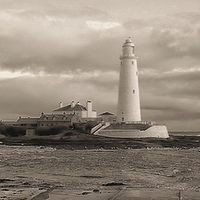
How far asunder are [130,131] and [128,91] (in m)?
6.47

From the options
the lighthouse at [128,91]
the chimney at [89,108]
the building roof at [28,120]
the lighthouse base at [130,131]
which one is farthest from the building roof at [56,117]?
the lighthouse at [128,91]

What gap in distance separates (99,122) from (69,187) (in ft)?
145

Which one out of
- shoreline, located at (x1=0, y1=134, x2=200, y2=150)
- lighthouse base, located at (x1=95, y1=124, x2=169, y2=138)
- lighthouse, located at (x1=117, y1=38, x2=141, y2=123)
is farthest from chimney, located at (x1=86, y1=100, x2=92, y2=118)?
shoreline, located at (x1=0, y1=134, x2=200, y2=150)

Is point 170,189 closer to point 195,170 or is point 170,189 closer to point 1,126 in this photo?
point 195,170

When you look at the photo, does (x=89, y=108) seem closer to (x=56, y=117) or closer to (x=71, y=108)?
(x=71, y=108)

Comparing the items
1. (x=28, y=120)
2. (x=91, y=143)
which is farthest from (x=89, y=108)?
(x=91, y=143)

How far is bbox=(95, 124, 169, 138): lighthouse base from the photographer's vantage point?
54.9 metres

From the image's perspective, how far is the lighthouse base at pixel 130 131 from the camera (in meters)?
54.9

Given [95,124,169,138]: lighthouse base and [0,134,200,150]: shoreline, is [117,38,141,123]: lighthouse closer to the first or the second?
[95,124,169,138]: lighthouse base

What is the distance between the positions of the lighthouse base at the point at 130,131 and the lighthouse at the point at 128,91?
8.25ft

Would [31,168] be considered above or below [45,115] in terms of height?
below

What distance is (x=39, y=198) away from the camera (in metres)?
13.1

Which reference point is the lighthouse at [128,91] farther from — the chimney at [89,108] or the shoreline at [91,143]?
the chimney at [89,108]

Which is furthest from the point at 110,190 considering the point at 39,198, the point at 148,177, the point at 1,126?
the point at 1,126
